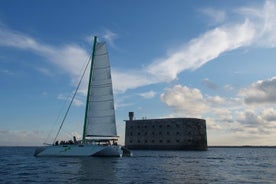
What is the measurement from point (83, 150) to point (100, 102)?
22.3 feet

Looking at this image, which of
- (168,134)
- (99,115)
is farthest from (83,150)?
(168,134)

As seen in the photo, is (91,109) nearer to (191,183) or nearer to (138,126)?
(191,183)

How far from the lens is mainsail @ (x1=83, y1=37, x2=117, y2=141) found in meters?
52.1

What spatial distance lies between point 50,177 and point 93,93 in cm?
2483

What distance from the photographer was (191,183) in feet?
86.2

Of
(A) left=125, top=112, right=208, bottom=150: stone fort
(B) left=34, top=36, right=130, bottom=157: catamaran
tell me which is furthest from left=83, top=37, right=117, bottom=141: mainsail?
(A) left=125, top=112, right=208, bottom=150: stone fort

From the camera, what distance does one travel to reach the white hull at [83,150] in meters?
49.9

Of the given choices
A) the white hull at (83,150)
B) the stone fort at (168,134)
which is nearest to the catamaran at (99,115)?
the white hull at (83,150)

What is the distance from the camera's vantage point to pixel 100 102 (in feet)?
173

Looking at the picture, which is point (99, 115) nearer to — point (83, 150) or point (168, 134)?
point (83, 150)

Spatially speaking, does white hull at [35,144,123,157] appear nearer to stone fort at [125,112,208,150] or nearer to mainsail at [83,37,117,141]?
mainsail at [83,37,117,141]

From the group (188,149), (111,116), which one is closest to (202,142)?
(188,149)

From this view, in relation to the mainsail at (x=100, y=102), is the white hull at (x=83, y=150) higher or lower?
lower

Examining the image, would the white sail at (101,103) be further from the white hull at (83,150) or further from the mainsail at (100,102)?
the white hull at (83,150)
